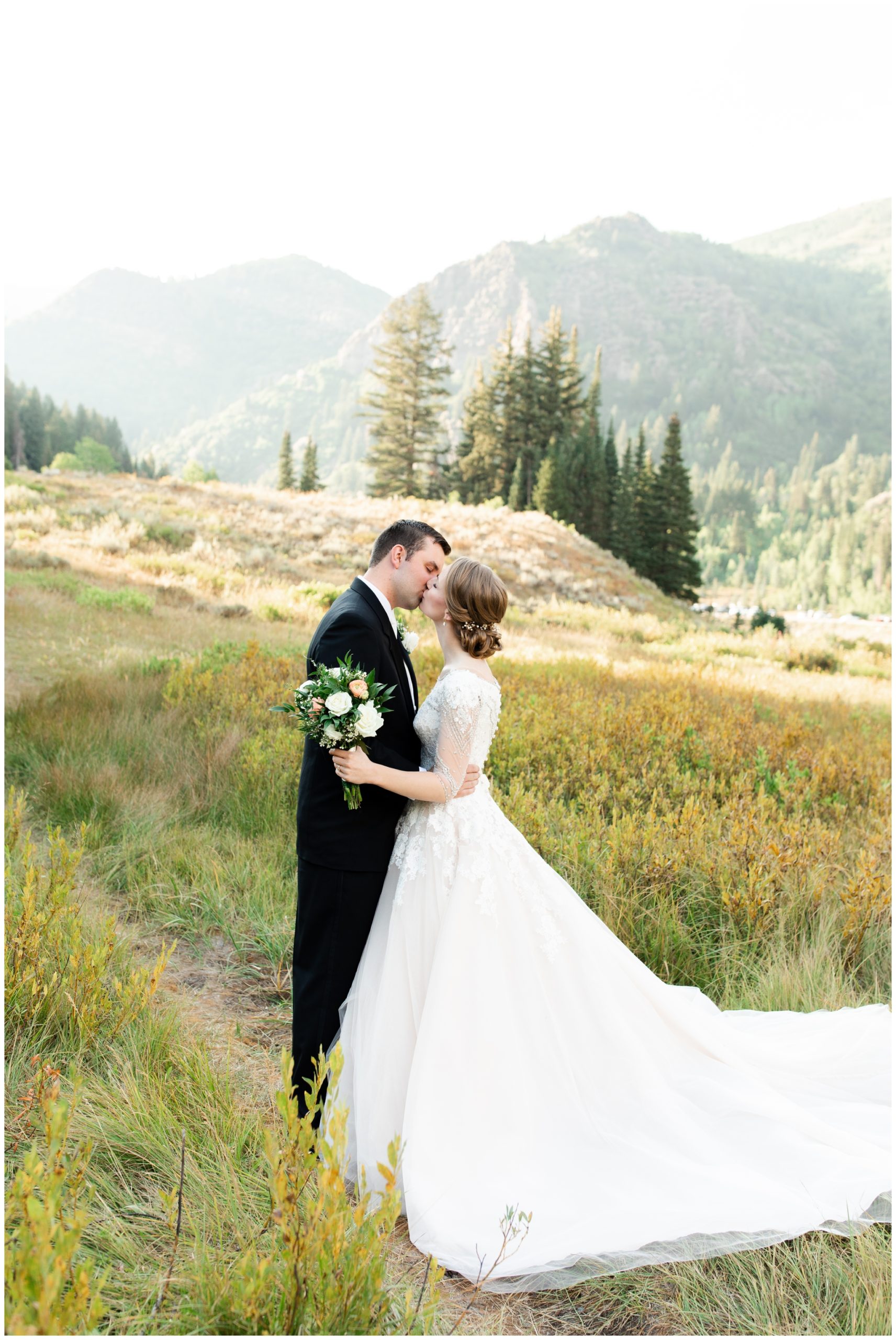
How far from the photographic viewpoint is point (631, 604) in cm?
2933

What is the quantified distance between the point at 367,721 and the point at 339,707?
0.12 meters

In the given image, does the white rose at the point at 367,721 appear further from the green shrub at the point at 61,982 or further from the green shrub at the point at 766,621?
the green shrub at the point at 766,621

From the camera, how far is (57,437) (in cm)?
8169

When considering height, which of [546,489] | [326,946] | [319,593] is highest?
[546,489]

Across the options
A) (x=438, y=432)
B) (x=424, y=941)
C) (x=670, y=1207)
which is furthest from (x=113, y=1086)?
(x=438, y=432)

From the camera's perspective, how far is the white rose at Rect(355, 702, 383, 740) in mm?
2809

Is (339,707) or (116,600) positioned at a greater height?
(116,600)

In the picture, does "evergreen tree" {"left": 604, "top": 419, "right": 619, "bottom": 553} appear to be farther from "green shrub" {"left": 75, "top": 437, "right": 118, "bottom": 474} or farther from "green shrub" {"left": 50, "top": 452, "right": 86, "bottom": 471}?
"green shrub" {"left": 75, "top": 437, "right": 118, "bottom": 474}

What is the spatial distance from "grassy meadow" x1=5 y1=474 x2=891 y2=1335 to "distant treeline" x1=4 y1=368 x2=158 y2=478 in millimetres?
55666

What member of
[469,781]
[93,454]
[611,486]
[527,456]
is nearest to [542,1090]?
[469,781]

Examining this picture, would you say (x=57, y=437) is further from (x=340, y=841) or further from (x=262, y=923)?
(x=340, y=841)

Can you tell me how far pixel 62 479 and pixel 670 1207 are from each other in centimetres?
3244

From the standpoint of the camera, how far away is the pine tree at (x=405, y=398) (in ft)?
155

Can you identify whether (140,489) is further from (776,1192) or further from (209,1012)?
(776,1192)
